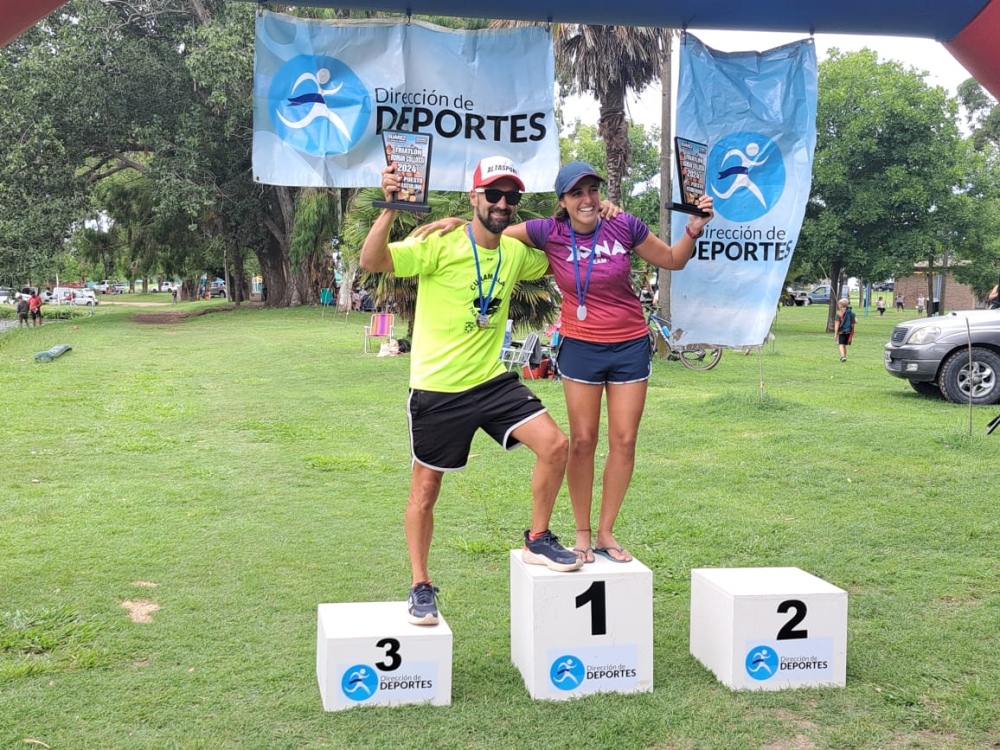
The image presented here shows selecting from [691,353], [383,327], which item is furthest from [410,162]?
[383,327]

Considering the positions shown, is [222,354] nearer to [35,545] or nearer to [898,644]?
[35,545]

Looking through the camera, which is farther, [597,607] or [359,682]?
A: [597,607]

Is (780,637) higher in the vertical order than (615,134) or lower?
lower

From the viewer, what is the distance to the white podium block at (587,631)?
4336 millimetres

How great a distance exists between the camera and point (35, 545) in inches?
262

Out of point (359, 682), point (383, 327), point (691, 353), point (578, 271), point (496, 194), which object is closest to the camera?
point (359, 682)

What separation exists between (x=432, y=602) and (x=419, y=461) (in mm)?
645

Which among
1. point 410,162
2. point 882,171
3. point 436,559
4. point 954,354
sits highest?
point 882,171

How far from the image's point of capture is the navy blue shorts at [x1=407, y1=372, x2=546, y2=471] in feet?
14.8

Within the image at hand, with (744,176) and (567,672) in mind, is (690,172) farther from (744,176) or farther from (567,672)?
(567,672)

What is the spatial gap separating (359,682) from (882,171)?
33087 millimetres

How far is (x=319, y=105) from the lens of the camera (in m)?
5.63

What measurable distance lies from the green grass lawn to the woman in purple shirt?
0.94 m

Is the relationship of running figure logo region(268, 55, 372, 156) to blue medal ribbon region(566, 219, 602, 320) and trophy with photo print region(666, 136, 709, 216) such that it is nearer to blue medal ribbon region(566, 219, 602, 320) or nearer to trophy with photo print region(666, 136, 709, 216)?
blue medal ribbon region(566, 219, 602, 320)
